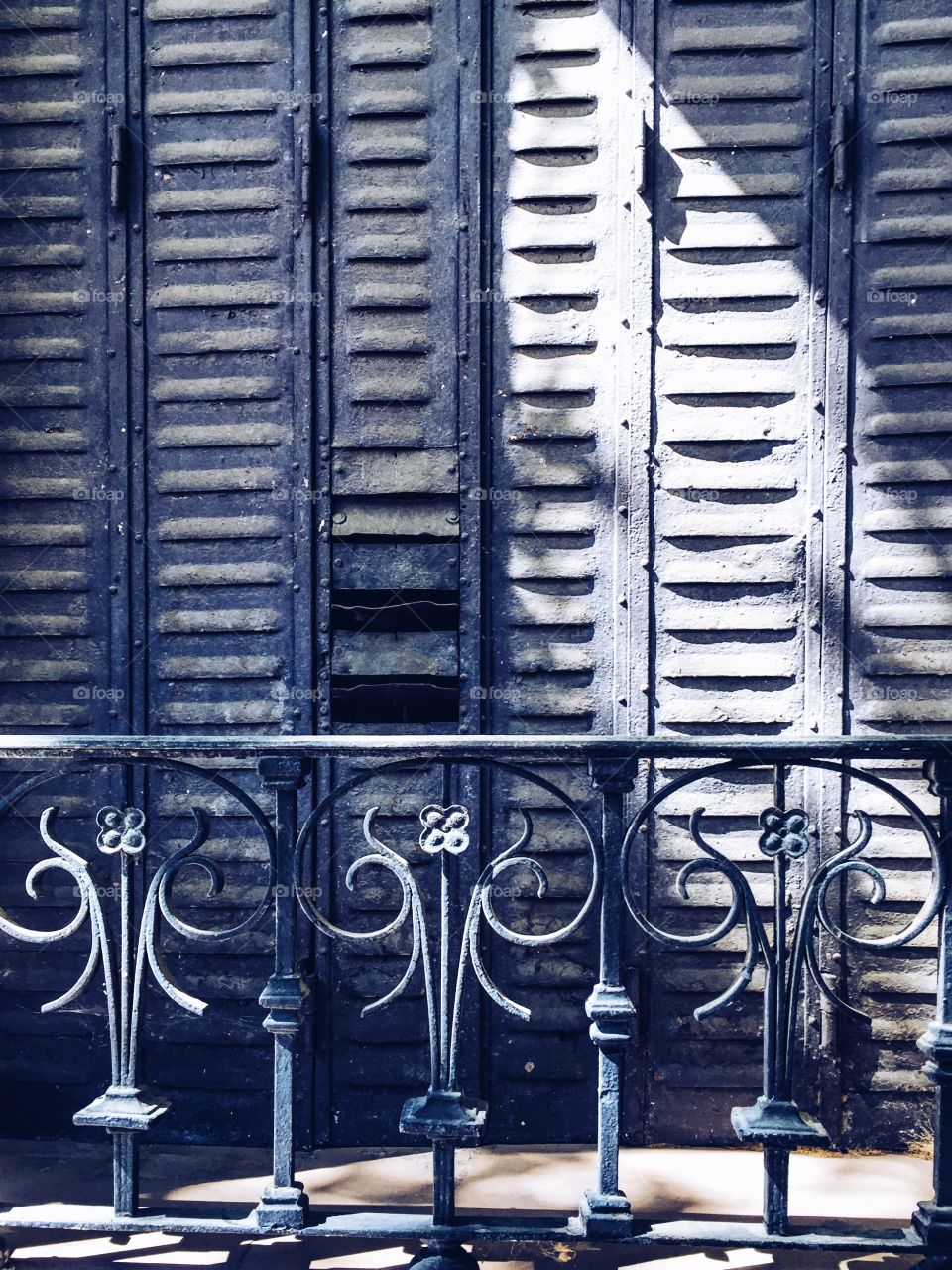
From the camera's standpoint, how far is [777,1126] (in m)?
2.34

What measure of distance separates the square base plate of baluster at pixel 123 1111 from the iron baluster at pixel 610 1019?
3.38 feet

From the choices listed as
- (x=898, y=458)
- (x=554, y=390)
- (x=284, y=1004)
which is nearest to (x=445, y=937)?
(x=284, y=1004)

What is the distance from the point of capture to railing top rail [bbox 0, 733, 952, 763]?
92.0 inches

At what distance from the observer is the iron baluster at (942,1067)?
231 cm

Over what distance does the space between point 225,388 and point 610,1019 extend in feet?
7.88

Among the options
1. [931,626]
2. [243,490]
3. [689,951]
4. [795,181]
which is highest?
[795,181]

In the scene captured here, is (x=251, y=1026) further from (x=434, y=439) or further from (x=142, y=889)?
(x=434, y=439)

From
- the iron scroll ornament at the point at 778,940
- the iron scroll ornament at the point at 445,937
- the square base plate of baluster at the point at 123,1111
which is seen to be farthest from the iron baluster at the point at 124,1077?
the iron scroll ornament at the point at 778,940

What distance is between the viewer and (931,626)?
3.40 metres

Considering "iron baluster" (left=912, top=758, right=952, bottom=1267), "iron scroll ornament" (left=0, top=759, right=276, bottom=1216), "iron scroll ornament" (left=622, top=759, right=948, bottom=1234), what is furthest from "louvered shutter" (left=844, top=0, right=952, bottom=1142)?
"iron scroll ornament" (left=0, top=759, right=276, bottom=1216)

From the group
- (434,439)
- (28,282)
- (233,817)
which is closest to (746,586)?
(434,439)

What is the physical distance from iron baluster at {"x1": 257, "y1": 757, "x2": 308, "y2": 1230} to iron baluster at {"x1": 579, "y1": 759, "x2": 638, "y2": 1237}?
26.7 inches

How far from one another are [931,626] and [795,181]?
1543 millimetres

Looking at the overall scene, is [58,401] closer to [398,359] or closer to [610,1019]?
[398,359]
